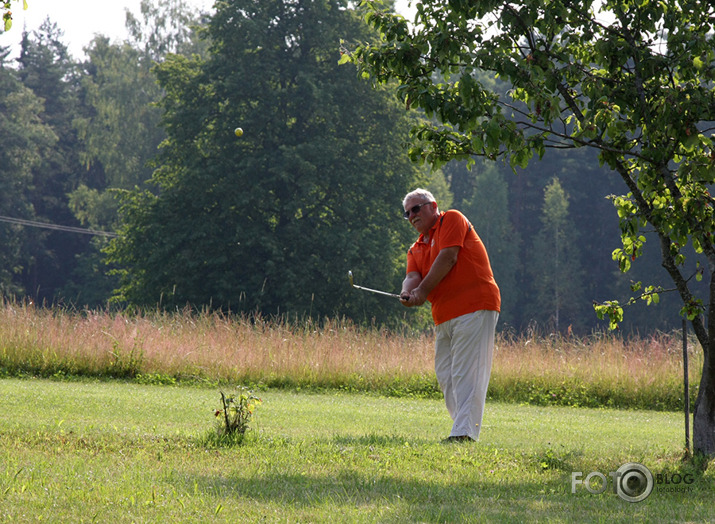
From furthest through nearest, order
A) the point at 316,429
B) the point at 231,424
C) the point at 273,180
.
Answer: the point at 273,180 → the point at 316,429 → the point at 231,424

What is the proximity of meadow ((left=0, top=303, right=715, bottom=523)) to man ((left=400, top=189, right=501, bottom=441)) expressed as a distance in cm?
39

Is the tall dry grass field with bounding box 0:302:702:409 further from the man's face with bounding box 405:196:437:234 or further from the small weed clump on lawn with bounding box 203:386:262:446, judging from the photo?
the small weed clump on lawn with bounding box 203:386:262:446

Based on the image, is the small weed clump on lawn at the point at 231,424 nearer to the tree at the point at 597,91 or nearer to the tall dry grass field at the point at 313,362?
the tree at the point at 597,91

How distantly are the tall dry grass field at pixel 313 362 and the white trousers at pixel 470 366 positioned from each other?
20.3ft

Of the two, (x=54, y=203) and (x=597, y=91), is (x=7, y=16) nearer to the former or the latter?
(x=597, y=91)

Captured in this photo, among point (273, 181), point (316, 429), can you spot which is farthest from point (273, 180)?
point (316, 429)

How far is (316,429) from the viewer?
7562 mm

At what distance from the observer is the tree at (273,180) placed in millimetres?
31234

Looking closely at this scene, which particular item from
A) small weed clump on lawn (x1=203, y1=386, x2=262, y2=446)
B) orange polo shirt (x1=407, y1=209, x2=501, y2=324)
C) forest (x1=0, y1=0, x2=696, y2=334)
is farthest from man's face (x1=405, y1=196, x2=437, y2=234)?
forest (x1=0, y1=0, x2=696, y2=334)

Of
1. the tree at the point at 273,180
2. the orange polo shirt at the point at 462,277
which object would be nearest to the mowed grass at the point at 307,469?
the orange polo shirt at the point at 462,277

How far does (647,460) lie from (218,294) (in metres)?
25.5

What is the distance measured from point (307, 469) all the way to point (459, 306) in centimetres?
218

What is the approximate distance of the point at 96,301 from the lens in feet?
165

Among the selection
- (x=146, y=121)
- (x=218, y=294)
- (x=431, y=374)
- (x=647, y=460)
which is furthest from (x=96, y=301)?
(x=647, y=460)
